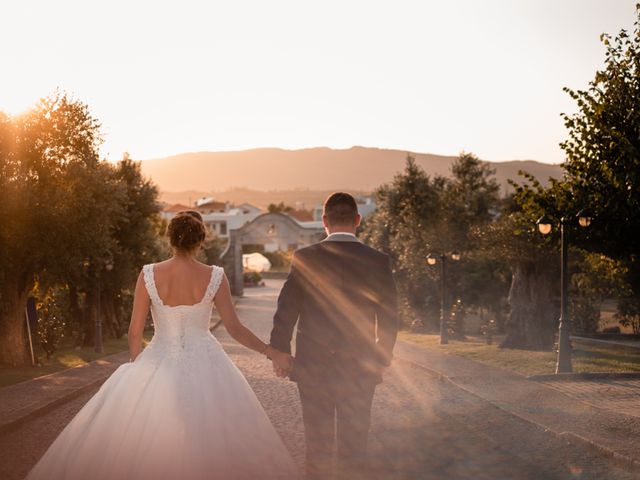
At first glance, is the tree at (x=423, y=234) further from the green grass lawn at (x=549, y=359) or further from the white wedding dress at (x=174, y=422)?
the white wedding dress at (x=174, y=422)

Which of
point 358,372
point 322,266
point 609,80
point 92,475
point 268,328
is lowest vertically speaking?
point 268,328

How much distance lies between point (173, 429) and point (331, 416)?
1.04 m

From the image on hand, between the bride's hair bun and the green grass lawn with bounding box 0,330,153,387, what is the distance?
1263cm

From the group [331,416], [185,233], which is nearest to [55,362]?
[185,233]

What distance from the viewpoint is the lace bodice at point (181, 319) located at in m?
5.77

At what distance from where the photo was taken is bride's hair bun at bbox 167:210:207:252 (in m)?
5.76

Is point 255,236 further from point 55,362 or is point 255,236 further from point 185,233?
point 185,233

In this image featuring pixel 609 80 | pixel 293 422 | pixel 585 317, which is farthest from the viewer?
pixel 585 317

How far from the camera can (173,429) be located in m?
5.50

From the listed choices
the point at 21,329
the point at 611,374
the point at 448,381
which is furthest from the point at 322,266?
the point at 21,329

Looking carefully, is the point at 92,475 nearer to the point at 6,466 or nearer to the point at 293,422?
the point at 6,466

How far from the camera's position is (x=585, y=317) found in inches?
1325

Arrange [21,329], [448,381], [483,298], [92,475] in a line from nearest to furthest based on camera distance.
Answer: [92,475] < [448,381] < [21,329] < [483,298]

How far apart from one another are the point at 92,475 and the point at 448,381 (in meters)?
11.8
